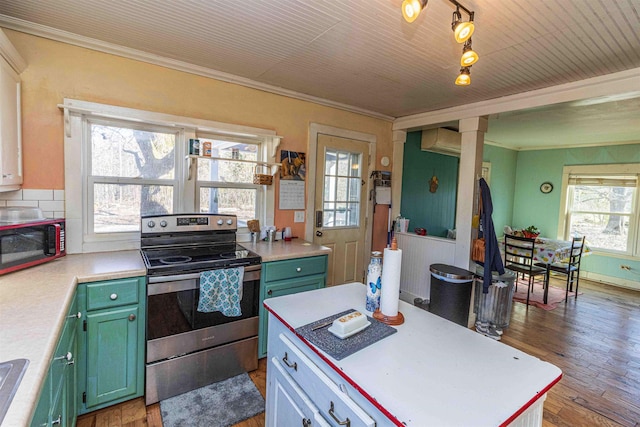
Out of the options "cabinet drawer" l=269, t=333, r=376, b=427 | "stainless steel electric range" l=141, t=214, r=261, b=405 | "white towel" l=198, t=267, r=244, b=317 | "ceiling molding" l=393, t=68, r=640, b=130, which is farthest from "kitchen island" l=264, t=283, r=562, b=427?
"ceiling molding" l=393, t=68, r=640, b=130

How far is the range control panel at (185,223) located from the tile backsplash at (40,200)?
22.3 inches

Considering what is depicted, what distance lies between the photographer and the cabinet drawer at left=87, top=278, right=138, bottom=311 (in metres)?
1.71

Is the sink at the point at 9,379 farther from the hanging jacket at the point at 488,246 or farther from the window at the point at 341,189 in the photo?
the hanging jacket at the point at 488,246

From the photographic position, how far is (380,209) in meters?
3.92

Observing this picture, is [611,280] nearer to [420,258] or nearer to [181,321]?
[420,258]

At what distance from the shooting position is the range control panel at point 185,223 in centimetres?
215

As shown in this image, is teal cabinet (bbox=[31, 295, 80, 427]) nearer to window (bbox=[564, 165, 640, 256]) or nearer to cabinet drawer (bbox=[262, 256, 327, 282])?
cabinet drawer (bbox=[262, 256, 327, 282])

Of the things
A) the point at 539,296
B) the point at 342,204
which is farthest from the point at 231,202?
the point at 539,296

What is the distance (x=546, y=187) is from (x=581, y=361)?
13.5ft

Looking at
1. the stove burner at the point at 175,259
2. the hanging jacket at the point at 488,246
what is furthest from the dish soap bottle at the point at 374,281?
the hanging jacket at the point at 488,246

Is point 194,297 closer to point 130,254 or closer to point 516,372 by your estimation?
point 130,254

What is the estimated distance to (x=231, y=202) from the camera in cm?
287

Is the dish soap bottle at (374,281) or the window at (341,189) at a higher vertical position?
the window at (341,189)

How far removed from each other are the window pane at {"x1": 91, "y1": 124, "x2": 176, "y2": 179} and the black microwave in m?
0.53
